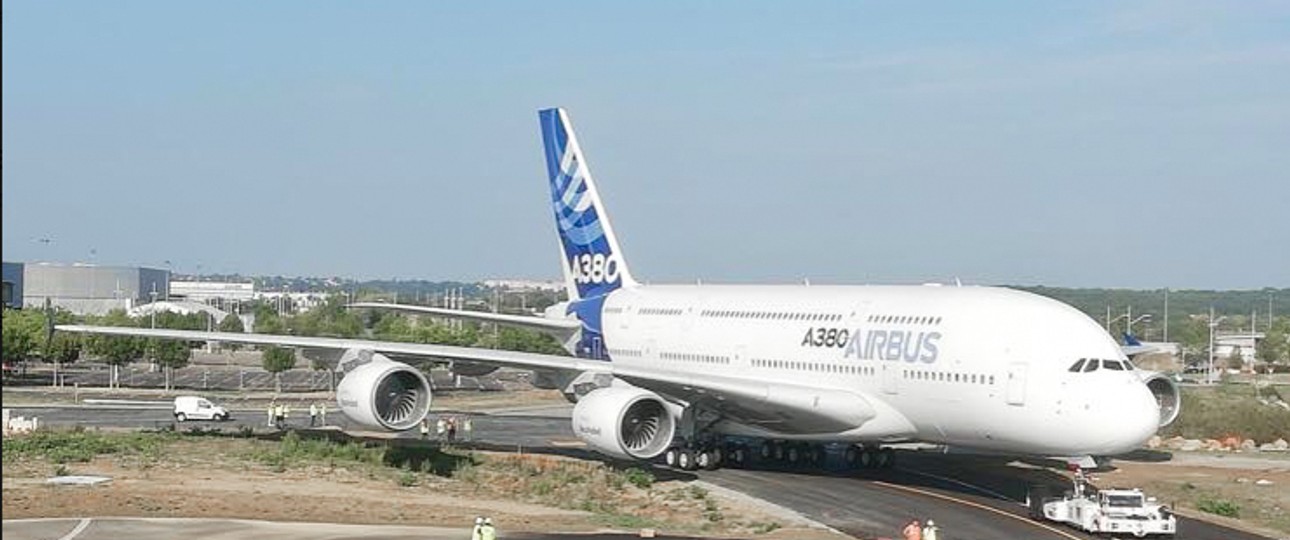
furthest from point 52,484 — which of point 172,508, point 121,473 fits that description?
point 172,508

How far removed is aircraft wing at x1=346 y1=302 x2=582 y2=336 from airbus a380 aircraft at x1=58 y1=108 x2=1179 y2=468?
150 mm

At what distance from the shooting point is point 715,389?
119 feet

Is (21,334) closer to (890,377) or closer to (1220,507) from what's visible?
(890,377)

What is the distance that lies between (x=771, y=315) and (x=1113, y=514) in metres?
12.3

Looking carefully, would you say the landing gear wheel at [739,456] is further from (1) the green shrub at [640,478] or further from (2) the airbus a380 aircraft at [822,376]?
(1) the green shrub at [640,478]

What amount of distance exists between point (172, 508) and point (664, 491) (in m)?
11.0

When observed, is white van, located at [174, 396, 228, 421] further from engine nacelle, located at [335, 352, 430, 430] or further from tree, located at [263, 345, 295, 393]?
tree, located at [263, 345, 295, 393]

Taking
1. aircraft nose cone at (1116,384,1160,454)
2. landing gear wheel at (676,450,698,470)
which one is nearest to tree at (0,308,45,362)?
landing gear wheel at (676,450,698,470)

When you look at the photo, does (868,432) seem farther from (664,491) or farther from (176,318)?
(176,318)

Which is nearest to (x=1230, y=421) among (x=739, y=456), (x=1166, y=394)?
(x=1166, y=394)

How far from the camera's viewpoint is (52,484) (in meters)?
33.3

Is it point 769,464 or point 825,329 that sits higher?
point 825,329

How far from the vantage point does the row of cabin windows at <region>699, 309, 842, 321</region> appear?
3756cm

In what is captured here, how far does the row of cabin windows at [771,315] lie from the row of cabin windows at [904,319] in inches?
57.6
